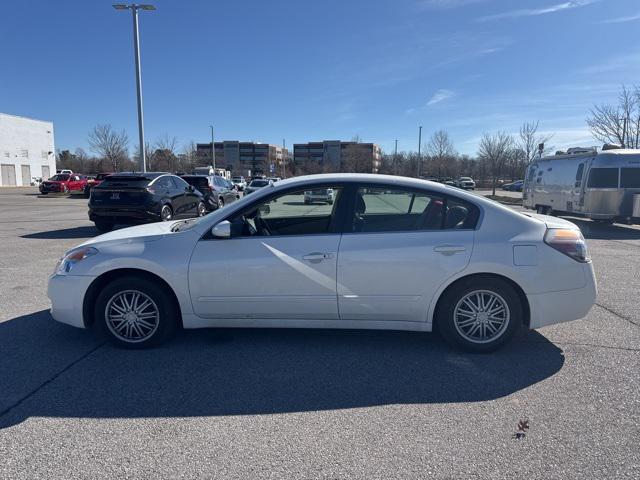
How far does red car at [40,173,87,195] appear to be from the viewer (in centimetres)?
3284

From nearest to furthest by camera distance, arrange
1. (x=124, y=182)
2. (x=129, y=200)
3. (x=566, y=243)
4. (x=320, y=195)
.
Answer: (x=566, y=243), (x=320, y=195), (x=129, y=200), (x=124, y=182)

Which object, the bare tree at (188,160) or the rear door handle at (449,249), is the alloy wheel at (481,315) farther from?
the bare tree at (188,160)

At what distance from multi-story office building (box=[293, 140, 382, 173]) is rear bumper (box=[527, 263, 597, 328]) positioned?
60.6m

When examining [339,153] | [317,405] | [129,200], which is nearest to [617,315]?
[317,405]

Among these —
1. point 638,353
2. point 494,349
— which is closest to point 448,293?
point 494,349

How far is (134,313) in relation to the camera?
161 inches

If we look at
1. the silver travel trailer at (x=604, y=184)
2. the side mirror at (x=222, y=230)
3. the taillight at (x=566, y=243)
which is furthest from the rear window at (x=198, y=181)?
the taillight at (x=566, y=243)

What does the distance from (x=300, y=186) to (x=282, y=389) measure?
1851mm

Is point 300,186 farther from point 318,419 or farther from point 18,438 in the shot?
point 18,438

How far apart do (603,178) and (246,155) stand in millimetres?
118613

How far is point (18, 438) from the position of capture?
2.76 m

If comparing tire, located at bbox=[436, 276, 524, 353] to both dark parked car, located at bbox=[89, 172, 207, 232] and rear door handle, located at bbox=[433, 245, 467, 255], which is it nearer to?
rear door handle, located at bbox=[433, 245, 467, 255]

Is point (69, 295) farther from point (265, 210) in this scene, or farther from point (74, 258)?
point (265, 210)

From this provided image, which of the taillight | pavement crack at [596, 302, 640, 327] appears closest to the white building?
pavement crack at [596, 302, 640, 327]
